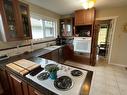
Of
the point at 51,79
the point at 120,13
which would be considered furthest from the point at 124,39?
the point at 51,79

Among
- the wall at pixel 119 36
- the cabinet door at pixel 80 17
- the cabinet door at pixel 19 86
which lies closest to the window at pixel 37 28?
the cabinet door at pixel 80 17

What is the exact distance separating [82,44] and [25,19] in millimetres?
2312

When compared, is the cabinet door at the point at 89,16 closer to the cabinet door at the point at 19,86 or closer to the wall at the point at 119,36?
the wall at the point at 119,36

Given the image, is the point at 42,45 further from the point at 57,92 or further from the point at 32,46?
the point at 57,92

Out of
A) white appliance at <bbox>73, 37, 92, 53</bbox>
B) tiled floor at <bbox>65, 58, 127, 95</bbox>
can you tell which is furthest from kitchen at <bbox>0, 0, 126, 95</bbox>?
tiled floor at <bbox>65, 58, 127, 95</bbox>

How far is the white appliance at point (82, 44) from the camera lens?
3.10 metres

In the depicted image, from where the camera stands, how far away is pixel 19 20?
1761mm

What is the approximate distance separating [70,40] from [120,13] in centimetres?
229

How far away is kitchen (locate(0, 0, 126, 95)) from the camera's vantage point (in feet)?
3.36

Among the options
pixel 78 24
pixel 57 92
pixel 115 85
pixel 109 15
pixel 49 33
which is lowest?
pixel 115 85

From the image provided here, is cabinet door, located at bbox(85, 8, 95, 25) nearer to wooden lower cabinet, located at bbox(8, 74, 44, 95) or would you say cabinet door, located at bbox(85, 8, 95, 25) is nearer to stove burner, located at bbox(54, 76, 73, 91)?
stove burner, located at bbox(54, 76, 73, 91)

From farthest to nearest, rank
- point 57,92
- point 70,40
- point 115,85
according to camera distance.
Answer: point 70,40 → point 115,85 → point 57,92

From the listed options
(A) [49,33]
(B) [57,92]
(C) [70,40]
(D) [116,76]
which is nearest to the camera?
(B) [57,92]

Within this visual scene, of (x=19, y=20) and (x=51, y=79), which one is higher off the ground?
(x=19, y=20)
